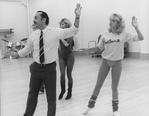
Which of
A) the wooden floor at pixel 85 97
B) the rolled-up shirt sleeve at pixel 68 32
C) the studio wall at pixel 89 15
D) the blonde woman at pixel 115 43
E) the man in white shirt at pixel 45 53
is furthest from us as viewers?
the studio wall at pixel 89 15

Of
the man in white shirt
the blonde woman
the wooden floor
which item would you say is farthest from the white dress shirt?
the wooden floor

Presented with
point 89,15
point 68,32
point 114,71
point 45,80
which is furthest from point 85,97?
point 89,15

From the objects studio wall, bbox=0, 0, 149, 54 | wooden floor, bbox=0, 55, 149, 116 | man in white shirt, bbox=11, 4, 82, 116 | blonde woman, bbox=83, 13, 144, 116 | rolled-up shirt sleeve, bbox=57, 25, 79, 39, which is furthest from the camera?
studio wall, bbox=0, 0, 149, 54

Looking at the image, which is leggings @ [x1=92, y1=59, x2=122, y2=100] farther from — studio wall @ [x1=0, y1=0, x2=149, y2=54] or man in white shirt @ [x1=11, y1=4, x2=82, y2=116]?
studio wall @ [x1=0, y1=0, x2=149, y2=54]

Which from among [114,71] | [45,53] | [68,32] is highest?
[68,32]

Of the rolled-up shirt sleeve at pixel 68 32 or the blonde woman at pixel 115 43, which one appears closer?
the rolled-up shirt sleeve at pixel 68 32

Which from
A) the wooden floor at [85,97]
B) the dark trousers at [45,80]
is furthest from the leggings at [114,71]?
the dark trousers at [45,80]

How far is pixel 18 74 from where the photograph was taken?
8898 millimetres

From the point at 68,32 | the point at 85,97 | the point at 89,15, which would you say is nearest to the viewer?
the point at 68,32

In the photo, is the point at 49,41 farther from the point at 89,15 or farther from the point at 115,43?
the point at 89,15

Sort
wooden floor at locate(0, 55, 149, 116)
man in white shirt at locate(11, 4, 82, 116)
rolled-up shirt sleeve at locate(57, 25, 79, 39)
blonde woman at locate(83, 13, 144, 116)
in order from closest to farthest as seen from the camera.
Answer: rolled-up shirt sleeve at locate(57, 25, 79, 39), man in white shirt at locate(11, 4, 82, 116), blonde woman at locate(83, 13, 144, 116), wooden floor at locate(0, 55, 149, 116)

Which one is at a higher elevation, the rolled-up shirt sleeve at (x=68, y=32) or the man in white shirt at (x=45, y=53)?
the rolled-up shirt sleeve at (x=68, y=32)

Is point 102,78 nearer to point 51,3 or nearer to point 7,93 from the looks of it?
point 7,93

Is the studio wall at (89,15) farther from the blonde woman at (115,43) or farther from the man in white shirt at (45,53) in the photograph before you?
the man in white shirt at (45,53)
